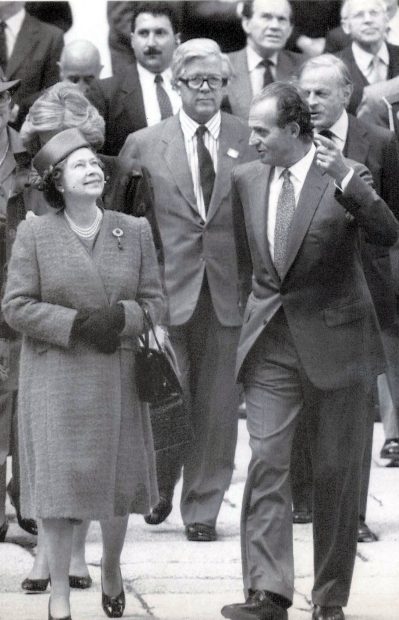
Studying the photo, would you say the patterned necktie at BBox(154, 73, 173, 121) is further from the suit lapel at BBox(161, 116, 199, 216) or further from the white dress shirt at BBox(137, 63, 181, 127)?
the suit lapel at BBox(161, 116, 199, 216)

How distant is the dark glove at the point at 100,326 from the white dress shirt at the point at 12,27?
144 inches

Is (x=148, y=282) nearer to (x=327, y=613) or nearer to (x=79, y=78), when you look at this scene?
(x=327, y=613)

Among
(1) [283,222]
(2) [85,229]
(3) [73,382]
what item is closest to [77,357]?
(3) [73,382]

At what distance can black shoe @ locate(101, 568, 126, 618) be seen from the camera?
6516mm

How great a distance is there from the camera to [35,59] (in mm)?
9461

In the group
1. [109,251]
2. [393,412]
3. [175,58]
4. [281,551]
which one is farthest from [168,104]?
[281,551]

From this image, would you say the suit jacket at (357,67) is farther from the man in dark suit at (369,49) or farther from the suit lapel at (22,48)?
the suit lapel at (22,48)

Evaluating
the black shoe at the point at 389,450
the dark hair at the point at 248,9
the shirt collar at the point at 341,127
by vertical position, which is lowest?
the black shoe at the point at 389,450

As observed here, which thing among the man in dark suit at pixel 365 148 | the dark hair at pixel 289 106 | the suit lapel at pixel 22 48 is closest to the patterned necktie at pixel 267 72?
the suit lapel at pixel 22 48

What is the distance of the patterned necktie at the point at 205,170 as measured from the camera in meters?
8.04

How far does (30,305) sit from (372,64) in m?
3.74

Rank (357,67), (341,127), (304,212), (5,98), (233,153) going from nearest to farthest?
(304,212)
(341,127)
(5,98)
(233,153)
(357,67)

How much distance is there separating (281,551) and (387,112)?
300cm

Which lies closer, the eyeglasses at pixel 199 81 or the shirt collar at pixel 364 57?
the eyeglasses at pixel 199 81
